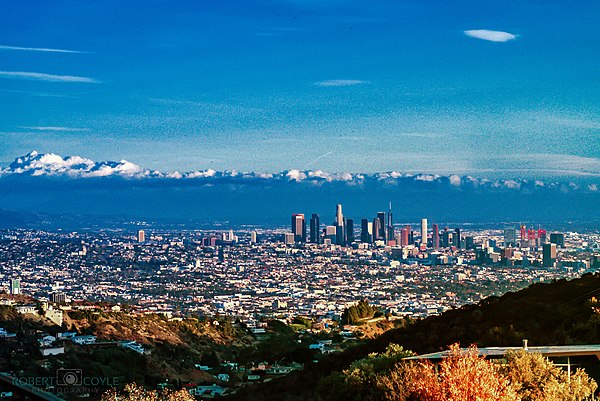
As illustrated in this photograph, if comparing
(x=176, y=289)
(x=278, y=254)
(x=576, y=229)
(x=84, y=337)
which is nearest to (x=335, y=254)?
(x=278, y=254)

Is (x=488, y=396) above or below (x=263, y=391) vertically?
above

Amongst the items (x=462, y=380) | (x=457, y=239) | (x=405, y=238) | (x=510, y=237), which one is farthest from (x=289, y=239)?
(x=462, y=380)

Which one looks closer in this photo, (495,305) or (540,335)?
(540,335)

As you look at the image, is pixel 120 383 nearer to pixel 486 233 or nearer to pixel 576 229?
pixel 576 229

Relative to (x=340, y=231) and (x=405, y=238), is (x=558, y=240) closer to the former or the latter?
(x=405, y=238)

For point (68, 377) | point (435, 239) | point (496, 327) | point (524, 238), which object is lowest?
point (68, 377)

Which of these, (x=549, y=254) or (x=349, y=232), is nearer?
(x=549, y=254)
